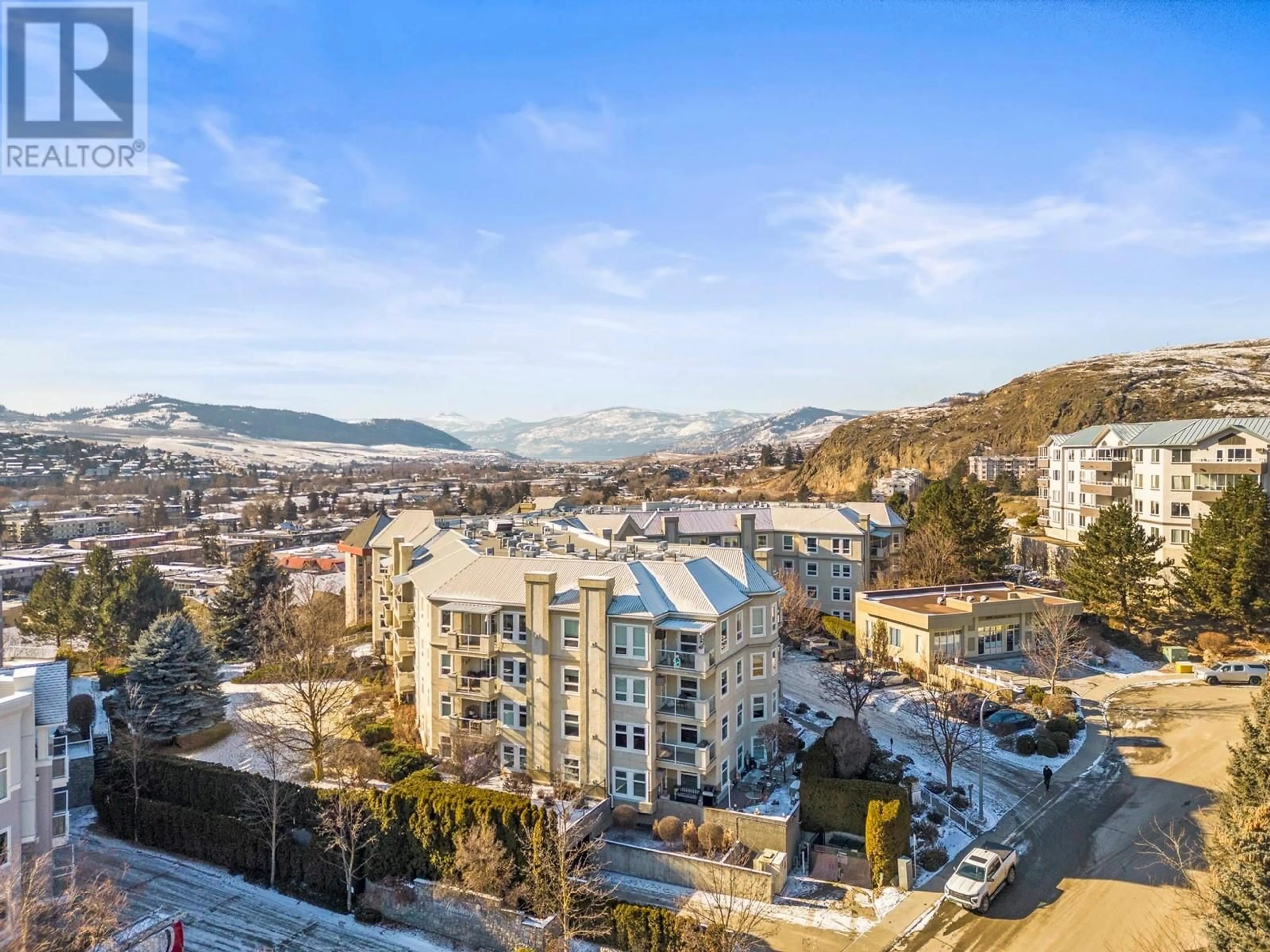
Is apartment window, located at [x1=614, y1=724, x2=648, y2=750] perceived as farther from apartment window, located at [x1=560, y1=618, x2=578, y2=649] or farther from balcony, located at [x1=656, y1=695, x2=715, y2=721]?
apartment window, located at [x1=560, y1=618, x2=578, y2=649]

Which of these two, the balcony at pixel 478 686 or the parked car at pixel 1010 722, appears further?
the parked car at pixel 1010 722

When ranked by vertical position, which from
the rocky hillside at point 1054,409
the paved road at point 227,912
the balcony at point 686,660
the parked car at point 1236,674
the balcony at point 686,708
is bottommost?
the paved road at point 227,912

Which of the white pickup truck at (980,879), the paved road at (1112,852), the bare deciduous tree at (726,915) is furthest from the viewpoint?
the white pickup truck at (980,879)

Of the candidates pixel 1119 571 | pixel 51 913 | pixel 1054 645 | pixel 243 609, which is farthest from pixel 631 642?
pixel 243 609

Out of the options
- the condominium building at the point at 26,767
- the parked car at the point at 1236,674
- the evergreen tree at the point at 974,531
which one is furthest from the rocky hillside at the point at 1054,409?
the condominium building at the point at 26,767

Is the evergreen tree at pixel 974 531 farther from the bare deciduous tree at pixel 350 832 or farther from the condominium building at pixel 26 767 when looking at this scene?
the condominium building at pixel 26 767

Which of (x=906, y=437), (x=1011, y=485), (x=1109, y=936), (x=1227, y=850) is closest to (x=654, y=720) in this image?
(x=1109, y=936)
